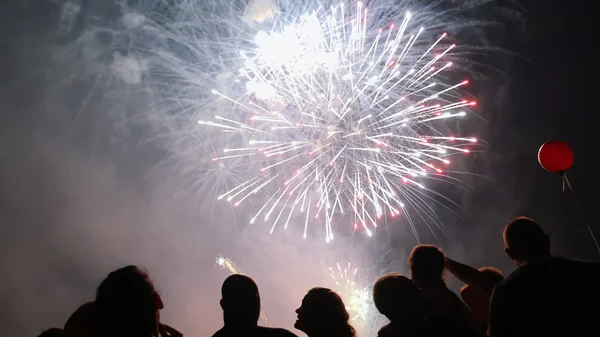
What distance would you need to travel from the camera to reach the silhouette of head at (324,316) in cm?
Result: 336

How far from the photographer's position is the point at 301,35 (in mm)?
11805

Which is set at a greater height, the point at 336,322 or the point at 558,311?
the point at 336,322

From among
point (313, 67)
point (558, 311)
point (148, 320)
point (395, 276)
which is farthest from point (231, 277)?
point (313, 67)

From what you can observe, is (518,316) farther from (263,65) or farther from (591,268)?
(263,65)

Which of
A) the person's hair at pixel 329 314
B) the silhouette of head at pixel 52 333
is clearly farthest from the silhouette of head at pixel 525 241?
the silhouette of head at pixel 52 333

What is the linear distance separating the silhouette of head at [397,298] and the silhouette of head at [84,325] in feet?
6.84

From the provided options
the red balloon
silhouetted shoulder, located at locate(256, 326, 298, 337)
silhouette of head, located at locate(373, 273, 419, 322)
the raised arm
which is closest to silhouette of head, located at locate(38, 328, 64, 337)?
silhouetted shoulder, located at locate(256, 326, 298, 337)

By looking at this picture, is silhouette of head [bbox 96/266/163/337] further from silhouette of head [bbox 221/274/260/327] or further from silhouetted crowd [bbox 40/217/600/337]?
silhouette of head [bbox 221/274/260/327]

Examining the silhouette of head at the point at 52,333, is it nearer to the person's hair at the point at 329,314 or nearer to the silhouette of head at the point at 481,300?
the person's hair at the point at 329,314

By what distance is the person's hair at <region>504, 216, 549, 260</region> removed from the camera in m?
3.23

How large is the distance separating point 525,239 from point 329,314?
61.9 inches

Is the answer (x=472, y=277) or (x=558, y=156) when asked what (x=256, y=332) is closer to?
(x=472, y=277)

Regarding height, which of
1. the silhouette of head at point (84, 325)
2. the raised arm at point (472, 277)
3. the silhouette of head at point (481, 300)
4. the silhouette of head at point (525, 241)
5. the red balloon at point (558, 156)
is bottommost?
the silhouette of head at point (481, 300)

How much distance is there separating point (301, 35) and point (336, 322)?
9.67 m
